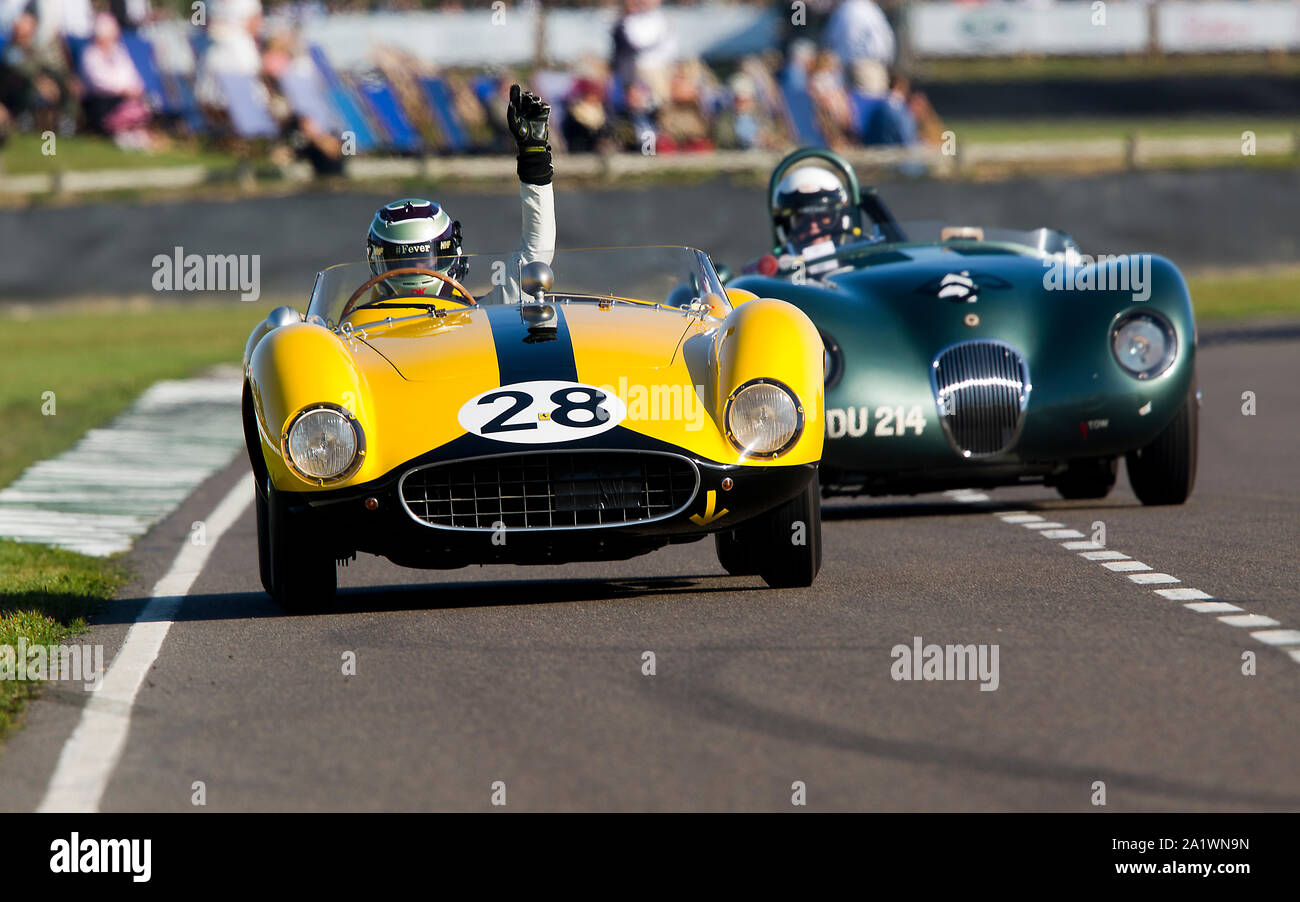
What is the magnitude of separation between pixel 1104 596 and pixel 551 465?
1793 millimetres

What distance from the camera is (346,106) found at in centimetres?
2809

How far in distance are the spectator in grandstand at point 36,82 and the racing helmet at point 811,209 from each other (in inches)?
709

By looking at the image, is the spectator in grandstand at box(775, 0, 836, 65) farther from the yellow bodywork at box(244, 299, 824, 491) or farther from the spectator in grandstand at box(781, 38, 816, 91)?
the yellow bodywork at box(244, 299, 824, 491)

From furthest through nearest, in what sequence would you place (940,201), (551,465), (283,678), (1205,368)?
(940,201) < (1205,368) < (551,465) < (283,678)

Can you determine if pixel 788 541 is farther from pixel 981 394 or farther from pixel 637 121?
pixel 637 121

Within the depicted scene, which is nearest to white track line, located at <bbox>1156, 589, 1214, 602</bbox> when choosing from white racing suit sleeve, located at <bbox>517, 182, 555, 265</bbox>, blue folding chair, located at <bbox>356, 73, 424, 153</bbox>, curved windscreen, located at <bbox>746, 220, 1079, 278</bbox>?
white racing suit sleeve, located at <bbox>517, 182, 555, 265</bbox>

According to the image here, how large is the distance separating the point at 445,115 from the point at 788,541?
21.6m

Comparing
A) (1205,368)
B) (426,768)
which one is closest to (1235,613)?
(426,768)

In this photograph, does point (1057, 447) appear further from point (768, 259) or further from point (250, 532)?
point (250, 532)

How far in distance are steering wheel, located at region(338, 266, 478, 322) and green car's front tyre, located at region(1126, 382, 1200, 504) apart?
3.07 m

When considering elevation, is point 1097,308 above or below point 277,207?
above

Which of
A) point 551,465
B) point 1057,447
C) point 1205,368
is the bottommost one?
point 1205,368

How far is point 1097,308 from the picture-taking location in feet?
31.3

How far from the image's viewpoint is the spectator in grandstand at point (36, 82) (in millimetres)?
27281
